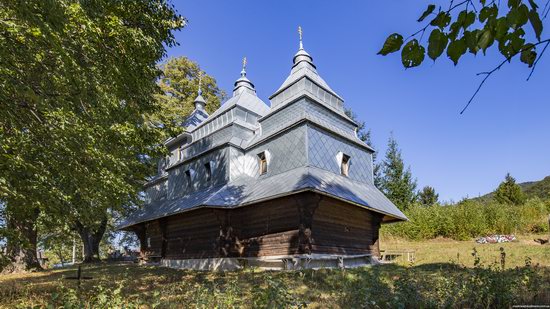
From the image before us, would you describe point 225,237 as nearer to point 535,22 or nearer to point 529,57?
point 529,57

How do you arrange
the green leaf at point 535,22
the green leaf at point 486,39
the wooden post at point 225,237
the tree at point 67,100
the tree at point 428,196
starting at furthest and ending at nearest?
the tree at point 428,196 < the wooden post at point 225,237 < the tree at point 67,100 < the green leaf at point 486,39 < the green leaf at point 535,22

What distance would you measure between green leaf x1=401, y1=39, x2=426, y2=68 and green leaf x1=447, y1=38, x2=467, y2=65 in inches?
6.6

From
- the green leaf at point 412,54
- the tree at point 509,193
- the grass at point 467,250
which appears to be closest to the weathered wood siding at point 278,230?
the grass at point 467,250

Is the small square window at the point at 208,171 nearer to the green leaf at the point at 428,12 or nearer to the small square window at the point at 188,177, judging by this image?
the small square window at the point at 188,177

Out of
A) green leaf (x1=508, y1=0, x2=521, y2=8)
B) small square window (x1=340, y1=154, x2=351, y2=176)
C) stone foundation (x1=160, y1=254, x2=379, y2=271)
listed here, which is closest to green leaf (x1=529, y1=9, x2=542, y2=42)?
green leaf (x1=508, y1=0, x2=521, y2=8)

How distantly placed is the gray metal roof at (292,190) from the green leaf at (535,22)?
34.7 feet

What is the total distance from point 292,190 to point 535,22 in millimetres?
11002

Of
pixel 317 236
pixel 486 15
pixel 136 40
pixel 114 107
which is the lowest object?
pixel 317 236

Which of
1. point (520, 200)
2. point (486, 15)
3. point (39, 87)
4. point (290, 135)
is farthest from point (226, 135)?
point (520, 200)

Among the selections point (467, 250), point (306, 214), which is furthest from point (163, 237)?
point (467, 250)

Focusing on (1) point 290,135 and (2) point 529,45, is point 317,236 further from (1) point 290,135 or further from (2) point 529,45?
(2) point 529,45

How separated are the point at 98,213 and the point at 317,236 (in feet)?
25.8

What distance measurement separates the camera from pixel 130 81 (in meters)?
9.95

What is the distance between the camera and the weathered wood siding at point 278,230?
13164mm
